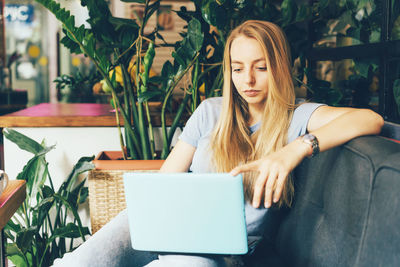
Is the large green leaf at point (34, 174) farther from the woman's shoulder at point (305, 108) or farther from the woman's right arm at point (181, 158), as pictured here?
the woman's shoulder at point (305, 108)

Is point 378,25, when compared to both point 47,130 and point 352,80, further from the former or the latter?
point 47,130

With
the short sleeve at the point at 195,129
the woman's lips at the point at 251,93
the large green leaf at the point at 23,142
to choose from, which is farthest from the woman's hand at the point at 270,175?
the large green leaf at the point at 23,142

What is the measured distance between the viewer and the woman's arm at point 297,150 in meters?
1.01

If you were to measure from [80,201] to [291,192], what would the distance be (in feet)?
3.72

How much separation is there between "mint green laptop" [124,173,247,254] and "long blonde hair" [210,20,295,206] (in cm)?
33

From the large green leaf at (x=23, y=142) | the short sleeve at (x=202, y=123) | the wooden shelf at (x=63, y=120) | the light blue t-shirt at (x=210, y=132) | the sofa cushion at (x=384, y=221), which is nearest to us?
the sofa cushion at (x=384, y=221)

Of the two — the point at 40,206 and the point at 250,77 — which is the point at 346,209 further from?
the point at 40,206

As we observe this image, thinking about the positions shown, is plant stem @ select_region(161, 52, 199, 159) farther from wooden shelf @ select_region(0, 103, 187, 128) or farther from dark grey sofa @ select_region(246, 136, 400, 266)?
dark grey sofa @ select_region(246, 136, 400, 266)

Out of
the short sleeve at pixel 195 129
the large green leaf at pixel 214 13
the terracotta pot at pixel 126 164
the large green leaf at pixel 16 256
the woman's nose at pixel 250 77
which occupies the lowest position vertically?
the large green leaf at pixel 16 256

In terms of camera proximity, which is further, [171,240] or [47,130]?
[47,130]

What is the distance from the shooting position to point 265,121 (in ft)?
Result: 4.42

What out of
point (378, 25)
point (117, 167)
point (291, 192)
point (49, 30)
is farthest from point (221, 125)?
point (49, 30)

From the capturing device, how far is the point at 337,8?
6.64 feet

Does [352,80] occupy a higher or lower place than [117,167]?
higher
